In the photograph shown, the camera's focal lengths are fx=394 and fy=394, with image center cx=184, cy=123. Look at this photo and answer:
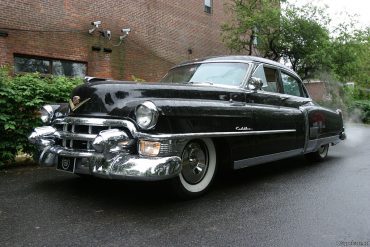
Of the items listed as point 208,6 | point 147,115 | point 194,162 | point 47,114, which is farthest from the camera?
point 208,6

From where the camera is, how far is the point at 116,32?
14.3m

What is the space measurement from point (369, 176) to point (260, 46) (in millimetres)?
13142

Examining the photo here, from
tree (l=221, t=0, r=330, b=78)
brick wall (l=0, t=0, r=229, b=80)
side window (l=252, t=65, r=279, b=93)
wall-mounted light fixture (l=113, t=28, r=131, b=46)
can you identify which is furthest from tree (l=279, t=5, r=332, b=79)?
side window (l=252, t=65, r=279, b=93)

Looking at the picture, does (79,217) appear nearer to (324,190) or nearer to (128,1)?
(324,190)

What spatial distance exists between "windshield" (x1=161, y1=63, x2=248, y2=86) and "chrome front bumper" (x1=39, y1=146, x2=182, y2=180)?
67.3 inches

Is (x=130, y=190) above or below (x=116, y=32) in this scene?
below

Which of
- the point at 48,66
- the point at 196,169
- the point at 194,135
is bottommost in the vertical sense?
the point at 196,169

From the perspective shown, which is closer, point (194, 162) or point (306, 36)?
point (194, 162)

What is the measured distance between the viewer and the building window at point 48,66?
37.6 feet

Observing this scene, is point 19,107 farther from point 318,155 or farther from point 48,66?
point 48,66

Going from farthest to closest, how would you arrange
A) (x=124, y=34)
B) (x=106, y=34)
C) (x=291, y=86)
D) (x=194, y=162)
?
(x=124, y=34) → (x=106, y=34) → (x=291, y=86) → (x=194, y=162)

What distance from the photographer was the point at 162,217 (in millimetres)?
3727

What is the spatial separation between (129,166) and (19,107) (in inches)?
126

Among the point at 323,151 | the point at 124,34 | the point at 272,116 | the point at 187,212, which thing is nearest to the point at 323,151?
the point at 323,151
